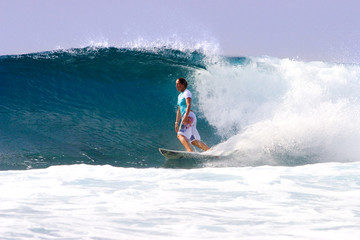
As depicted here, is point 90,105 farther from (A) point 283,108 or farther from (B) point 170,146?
(A) point 283,108

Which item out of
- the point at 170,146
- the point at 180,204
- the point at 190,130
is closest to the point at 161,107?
the point at 170,146

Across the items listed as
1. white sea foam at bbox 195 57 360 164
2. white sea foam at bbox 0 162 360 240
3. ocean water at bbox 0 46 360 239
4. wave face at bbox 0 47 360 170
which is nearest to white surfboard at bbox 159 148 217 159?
ocean water at bbox 0 46 360 239

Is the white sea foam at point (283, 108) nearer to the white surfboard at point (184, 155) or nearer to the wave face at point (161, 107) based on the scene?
the wave face at point (161, 107)

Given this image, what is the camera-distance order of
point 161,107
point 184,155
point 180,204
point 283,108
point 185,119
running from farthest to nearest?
1. point 161,107
2. point 283,108
3. point 185,119
4. point 184,155
5. point 180,204

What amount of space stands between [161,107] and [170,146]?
178 cm

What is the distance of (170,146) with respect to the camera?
8.71 metres

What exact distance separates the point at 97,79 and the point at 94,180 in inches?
246

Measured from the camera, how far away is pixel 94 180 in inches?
200

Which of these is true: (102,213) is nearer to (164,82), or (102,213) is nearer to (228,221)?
(228,221)

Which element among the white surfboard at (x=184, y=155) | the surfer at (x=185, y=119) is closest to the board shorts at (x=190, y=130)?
the surfer at (x=185, y=119)

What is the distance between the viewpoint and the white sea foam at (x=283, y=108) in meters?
7.74

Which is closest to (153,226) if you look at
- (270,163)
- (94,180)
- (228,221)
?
(228,221)

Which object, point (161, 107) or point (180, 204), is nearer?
point (180, 204)

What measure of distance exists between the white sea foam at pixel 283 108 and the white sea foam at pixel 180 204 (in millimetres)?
1950
